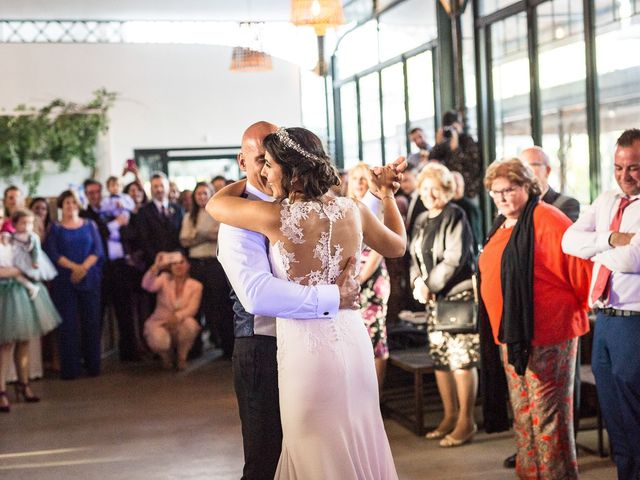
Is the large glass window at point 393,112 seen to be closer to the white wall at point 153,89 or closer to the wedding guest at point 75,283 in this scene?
the white wall at point 153,89

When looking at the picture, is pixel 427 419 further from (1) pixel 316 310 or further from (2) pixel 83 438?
(1) pixel 316 310

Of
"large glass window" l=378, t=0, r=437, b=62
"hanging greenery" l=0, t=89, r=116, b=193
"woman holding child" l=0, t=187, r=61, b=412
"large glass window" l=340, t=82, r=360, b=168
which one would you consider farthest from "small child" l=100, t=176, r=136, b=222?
"hanging greenery" l=0, t=89, r=116, b=193

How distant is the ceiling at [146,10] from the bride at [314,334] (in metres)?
11.0

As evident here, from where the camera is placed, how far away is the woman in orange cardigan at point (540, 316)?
4113 mm

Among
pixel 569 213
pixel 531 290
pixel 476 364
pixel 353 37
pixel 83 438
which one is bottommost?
pixel 83 438

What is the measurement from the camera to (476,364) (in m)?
5.24

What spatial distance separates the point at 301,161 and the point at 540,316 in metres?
1.78

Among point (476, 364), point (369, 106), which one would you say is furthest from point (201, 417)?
point (369, 106)

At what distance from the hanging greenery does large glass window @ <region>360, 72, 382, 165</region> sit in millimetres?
4326

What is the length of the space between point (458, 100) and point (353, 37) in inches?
169

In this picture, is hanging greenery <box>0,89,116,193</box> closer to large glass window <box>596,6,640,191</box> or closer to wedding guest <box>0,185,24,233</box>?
wedding guest <box>0,185,24,233</box>

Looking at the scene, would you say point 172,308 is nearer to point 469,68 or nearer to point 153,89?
point 469,68

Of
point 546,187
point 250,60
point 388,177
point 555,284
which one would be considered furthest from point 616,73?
point 250,60

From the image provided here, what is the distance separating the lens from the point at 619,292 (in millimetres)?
3789
